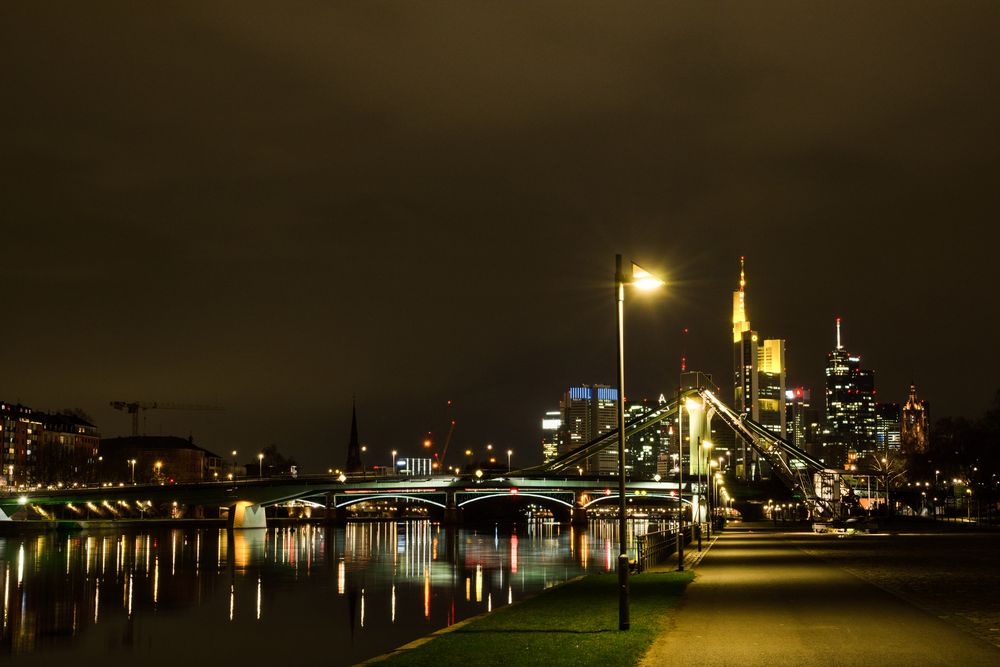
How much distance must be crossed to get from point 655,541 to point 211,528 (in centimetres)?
11439

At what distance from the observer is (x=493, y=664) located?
63.2ft

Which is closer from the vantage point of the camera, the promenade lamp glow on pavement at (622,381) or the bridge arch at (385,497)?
the promenade lamp glow on pavement at (622,381)

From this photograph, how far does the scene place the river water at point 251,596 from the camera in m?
34.1

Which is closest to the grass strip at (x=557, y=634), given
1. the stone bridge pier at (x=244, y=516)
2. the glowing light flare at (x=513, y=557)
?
the glowing light flare at (x=513, y=557)

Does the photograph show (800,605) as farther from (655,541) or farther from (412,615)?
(655,541)

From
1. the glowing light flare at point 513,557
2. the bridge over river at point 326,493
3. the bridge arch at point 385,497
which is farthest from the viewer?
the bridge arch at point 385,497

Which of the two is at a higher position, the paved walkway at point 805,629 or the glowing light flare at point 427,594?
the paved walkway at point 805,629

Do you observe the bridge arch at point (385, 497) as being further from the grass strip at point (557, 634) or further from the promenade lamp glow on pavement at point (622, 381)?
the promenade lamp glow on pavement at point (622, 381)

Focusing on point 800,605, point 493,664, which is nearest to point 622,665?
point 493,664

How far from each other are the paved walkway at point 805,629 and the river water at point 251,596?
9949 millimetres

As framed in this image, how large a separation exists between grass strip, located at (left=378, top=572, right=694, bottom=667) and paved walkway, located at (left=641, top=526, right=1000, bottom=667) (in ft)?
1.91

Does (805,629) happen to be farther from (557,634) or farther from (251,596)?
(251,596)

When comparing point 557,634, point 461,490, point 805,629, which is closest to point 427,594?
point 557,634

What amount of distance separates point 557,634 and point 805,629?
16.7ft
